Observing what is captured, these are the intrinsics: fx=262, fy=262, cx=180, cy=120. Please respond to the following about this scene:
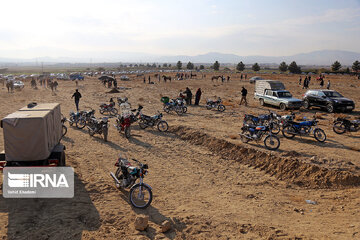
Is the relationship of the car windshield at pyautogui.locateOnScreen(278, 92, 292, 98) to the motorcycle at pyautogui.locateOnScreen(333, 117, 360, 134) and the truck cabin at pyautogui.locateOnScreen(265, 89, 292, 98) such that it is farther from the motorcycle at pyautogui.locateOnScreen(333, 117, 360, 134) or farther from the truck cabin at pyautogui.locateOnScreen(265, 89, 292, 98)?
the motorcycle at pyautogui.locateOnScreen(333, 117, 360, 134)

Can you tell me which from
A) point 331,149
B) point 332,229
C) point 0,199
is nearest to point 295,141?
point 331,149

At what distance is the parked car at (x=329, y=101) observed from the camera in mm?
18453

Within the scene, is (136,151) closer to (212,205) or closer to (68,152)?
(68,152)

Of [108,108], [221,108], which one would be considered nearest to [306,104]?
[221,108]

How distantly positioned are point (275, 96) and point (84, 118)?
1462cm

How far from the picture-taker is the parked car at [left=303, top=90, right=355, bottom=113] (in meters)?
18.5

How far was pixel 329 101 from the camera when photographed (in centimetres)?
1880

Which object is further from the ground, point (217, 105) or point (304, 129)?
point (217, 105)

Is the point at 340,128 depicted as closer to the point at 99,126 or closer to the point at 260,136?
the point at 260,136

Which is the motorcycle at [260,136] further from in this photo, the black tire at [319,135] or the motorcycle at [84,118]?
the motorcycle at [84,118]

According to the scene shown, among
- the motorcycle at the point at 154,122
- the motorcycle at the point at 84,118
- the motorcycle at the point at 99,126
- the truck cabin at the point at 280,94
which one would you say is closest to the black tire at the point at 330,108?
the truck cabin at the point at 280,94

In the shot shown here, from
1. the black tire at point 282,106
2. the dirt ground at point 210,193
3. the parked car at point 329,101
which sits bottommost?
the dirt ground at point 210,193

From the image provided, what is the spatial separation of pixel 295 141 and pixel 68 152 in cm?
988

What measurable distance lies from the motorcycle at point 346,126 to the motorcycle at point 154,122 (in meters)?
8.78
